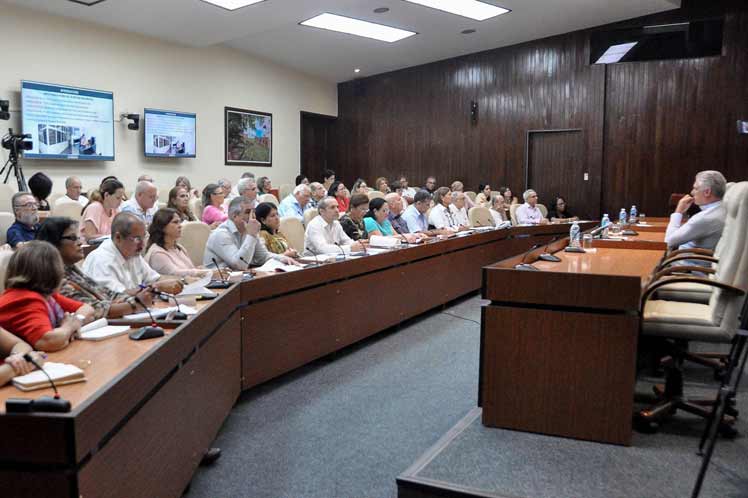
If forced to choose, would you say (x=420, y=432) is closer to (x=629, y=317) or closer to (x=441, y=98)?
(x=629, y=317)

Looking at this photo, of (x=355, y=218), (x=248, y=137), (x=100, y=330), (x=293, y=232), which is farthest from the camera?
(x=248, y=137)

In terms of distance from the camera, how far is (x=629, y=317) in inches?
104

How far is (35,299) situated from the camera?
6.84ft

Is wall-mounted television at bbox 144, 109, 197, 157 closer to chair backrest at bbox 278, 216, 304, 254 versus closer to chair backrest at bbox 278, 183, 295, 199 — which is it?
chair backrest at bbox 278, 183, 295, 199

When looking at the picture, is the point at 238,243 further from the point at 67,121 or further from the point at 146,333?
the point at 67,121

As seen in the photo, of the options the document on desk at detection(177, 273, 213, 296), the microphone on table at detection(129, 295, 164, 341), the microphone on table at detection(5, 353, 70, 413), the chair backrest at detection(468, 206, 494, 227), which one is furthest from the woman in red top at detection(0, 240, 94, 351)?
the chair backrest at detection(468, 206, 494, 227)

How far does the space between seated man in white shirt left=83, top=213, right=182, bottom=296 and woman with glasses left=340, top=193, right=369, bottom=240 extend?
8.30ft

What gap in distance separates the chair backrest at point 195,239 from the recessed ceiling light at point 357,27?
5142mm

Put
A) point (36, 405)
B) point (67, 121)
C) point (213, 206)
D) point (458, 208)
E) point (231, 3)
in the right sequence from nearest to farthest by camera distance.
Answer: point (36, 405), point (213, 206), point (231, 3), point (67, 121), point (458, 208)

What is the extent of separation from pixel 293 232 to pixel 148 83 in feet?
16.1

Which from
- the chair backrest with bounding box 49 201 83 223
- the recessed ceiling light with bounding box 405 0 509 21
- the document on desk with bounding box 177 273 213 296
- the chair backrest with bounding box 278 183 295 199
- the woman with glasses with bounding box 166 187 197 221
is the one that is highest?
the recessed ceiling light with bounding box 405 0 509 21

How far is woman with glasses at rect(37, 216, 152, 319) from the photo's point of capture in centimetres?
255

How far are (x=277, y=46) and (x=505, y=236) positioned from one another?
5.34 metres

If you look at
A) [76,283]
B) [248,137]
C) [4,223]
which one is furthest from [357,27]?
[76,283]
